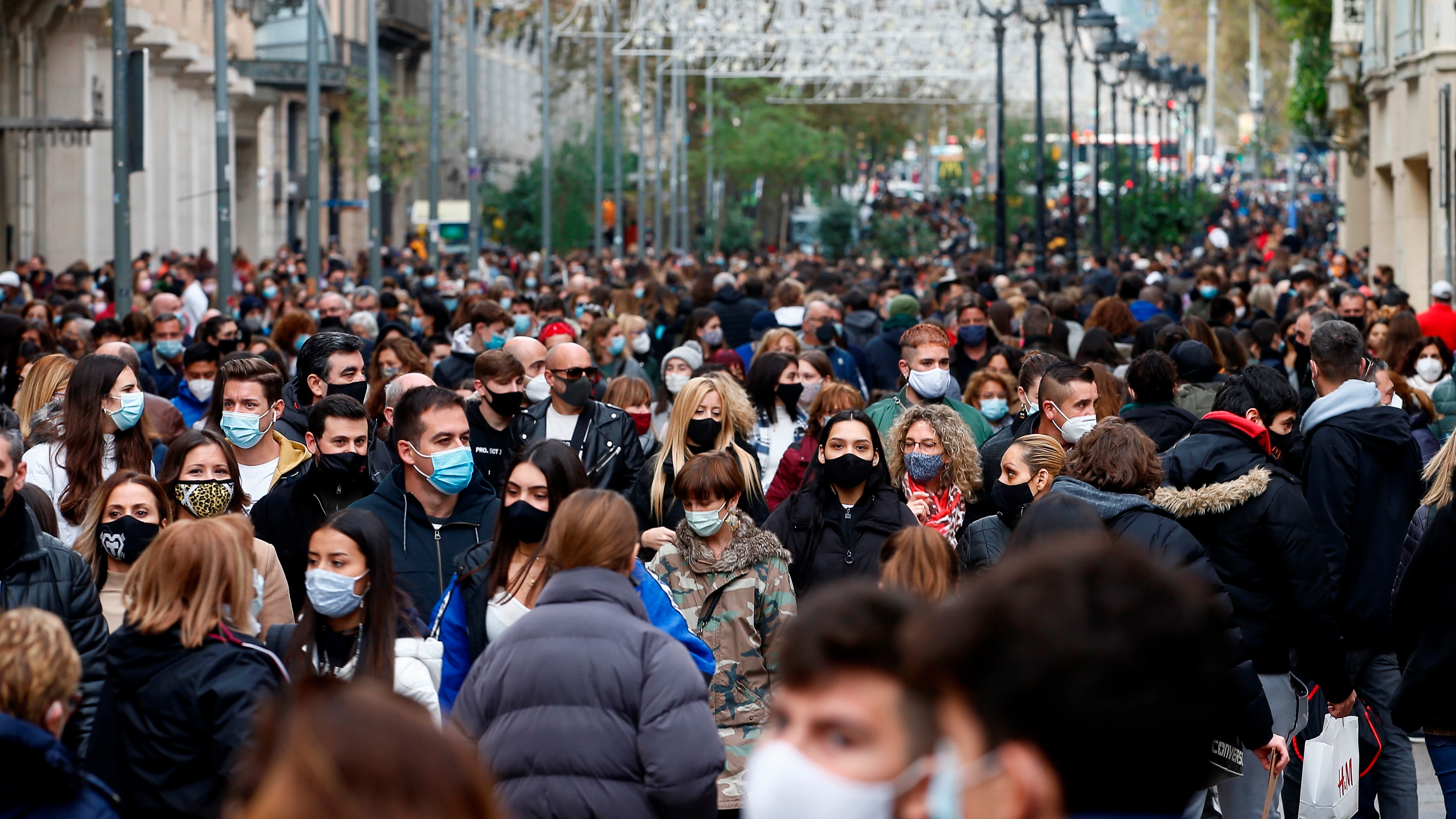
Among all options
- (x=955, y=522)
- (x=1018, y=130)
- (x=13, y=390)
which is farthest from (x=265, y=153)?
(x=955, y=522)

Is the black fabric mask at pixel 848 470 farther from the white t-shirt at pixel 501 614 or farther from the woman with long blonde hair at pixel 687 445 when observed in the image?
the white t-shirt at pixel 501 614

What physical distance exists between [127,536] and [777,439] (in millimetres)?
4815

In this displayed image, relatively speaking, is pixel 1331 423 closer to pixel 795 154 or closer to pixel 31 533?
pixel 31 533

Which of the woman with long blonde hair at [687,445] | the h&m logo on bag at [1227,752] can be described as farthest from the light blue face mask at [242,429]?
the h&m logo on bag at [1227,752]

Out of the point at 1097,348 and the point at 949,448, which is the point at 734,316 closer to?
the point at 1097,348

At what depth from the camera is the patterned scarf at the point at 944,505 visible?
7242mm

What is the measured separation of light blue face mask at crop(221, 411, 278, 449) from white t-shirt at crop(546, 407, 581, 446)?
4.93 ft

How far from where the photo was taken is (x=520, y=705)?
415cm

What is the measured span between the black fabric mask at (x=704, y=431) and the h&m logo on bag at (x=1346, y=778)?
3.07 metres

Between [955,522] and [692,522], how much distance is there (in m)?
1.53

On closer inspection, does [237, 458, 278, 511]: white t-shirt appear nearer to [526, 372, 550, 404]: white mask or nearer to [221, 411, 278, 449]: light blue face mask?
[221, 411, 278, 449]: light blue face mask

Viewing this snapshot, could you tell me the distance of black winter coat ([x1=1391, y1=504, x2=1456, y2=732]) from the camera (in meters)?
5.30

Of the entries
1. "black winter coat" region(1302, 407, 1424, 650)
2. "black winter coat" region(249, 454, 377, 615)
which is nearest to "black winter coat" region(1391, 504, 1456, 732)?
"black winter coat" region(1302, 407, 1424, 650)

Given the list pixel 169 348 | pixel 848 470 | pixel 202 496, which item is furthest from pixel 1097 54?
pixel 202 496
